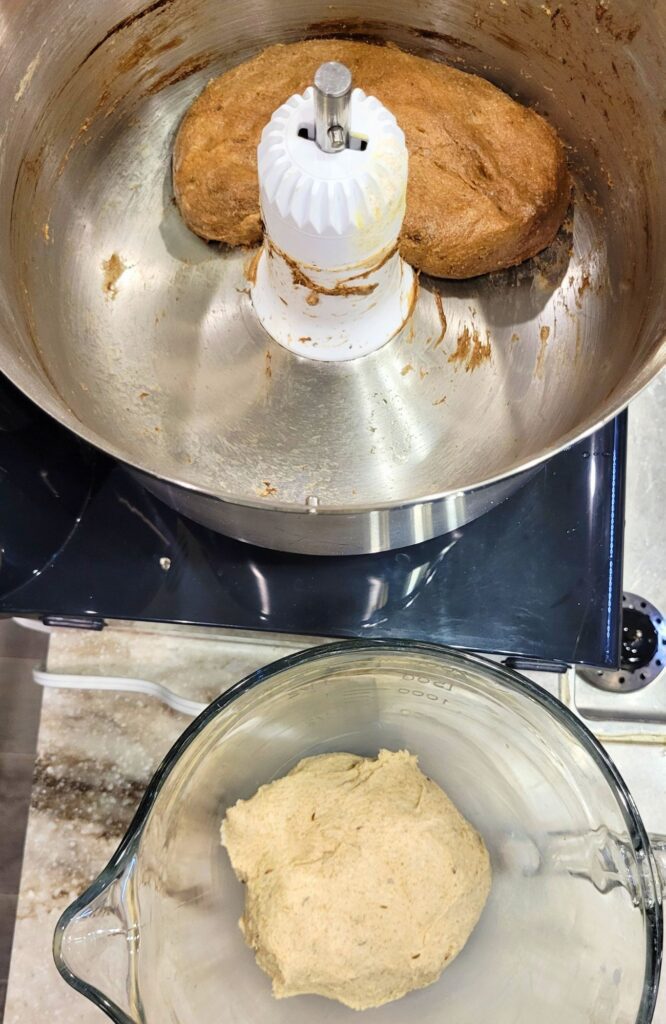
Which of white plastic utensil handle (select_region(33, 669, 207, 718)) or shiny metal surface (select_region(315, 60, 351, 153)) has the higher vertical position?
shiny metal surface (select_region(315, 60, 351, 153))

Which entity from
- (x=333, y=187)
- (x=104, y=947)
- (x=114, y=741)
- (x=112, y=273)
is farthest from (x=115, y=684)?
(x=333, y=187)

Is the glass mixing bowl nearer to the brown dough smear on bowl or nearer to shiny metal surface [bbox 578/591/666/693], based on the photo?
shiny metal surface [bbox 578/591/666/693]

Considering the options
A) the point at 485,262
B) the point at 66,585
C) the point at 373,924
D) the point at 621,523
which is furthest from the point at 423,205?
the point at 373,924

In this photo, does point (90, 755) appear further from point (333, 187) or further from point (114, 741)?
point (333, 187)

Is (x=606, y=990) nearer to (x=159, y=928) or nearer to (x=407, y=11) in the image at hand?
(x=159, y=928)

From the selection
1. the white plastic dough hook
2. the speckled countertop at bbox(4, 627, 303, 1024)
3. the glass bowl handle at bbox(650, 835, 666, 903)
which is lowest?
the glass bowl handle at bbox(650, 835, 666, 903)

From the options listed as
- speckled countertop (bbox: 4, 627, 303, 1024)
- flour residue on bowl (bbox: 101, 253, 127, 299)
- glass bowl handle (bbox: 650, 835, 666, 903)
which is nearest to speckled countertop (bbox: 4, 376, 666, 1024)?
speckled countertop (bbox: 4, 627, 303, 1024)

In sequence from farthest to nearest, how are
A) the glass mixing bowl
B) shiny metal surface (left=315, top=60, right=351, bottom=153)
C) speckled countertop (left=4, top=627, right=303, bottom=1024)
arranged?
speckled countertop (left=4, top=627, right=303, bottom=1024) < the glass mixing bowl < shiny metal surface (left=315, top=60, right=351, bottom=153)
